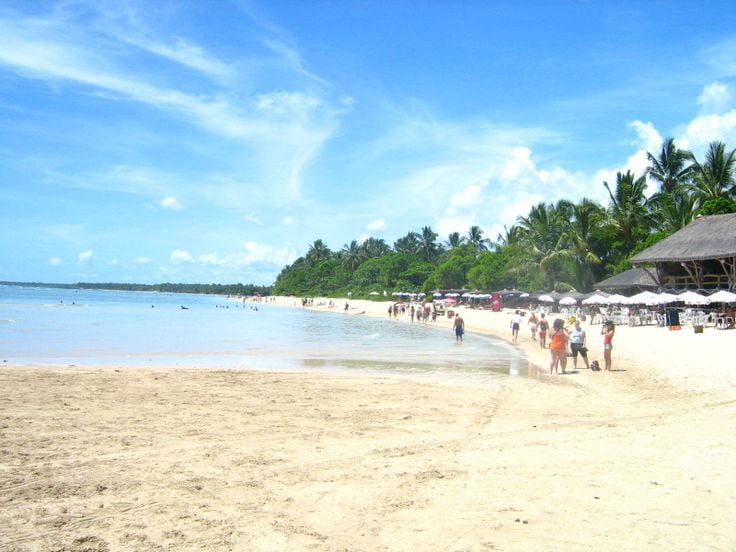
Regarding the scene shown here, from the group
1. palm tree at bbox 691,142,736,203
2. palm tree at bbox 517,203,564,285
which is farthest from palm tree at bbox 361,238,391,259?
palm tree at bbox 691,142,736,203

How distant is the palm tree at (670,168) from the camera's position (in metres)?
46.3

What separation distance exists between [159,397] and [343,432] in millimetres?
4399

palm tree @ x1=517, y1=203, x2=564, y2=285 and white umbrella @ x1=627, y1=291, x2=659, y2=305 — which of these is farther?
palm tree @ x1=517, y1=203, x2=564, y2=285

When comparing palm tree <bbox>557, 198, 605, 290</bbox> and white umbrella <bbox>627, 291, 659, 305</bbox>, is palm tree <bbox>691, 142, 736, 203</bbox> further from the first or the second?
white umbrella <bbox>627, 291, 659, 305</bbox>

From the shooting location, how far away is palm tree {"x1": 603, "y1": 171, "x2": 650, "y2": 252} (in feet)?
152

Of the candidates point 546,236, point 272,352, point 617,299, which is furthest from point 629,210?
point 272,352

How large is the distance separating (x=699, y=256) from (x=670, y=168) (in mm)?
21941

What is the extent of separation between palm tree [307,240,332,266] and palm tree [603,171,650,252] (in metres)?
97.0

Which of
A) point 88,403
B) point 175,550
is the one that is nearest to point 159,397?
point 88,403

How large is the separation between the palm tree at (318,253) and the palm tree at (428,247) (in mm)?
35824

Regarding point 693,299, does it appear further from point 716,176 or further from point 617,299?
point 716,176

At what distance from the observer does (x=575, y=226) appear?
49750 mm

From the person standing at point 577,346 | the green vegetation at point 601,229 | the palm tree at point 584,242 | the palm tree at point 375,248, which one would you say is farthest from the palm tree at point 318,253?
the person standing at point 577,346

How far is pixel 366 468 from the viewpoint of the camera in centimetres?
622
